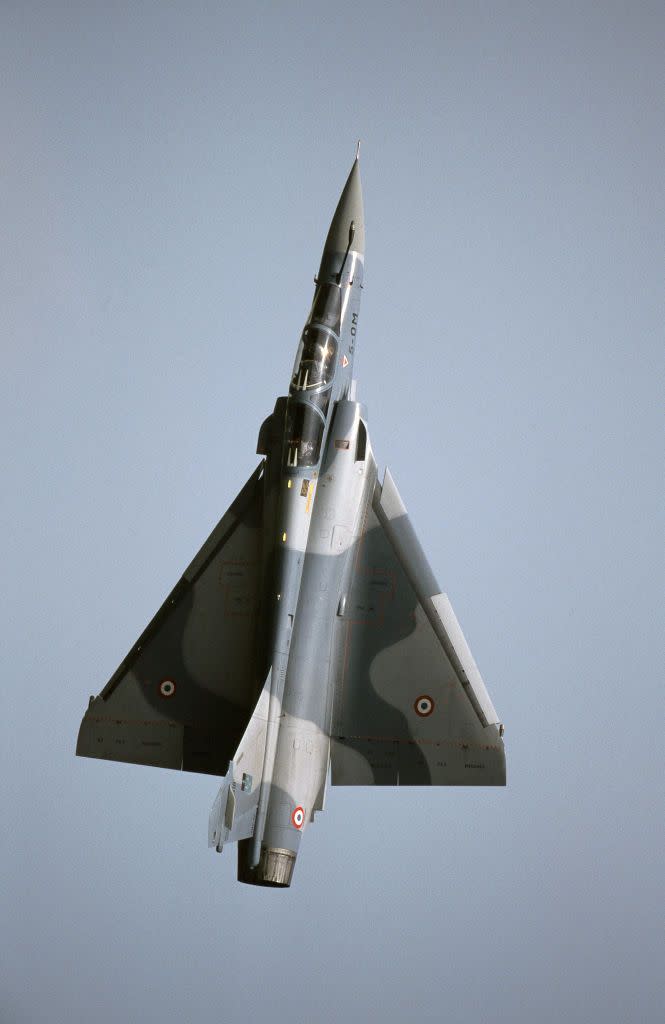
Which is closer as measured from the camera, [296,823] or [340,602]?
[296,823]

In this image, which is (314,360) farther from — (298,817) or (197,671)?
(298,817)

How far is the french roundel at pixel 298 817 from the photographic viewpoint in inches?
565

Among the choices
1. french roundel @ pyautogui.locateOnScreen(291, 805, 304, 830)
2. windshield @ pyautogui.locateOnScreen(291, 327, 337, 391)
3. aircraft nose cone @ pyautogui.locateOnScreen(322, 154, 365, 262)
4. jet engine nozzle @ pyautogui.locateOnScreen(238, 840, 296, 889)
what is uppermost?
aircraft nose cone @ pyautogui.locateOnScreen(322, 154, 365, 262)

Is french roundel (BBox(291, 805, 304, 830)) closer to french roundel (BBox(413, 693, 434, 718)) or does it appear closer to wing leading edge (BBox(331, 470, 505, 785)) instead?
wing leading edge (BBox(331, 470, 505, 785))

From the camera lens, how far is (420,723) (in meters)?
15.8

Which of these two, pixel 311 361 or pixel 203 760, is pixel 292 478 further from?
pixel 203 760

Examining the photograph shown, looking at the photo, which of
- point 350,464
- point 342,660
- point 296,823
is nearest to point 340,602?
point 342,660

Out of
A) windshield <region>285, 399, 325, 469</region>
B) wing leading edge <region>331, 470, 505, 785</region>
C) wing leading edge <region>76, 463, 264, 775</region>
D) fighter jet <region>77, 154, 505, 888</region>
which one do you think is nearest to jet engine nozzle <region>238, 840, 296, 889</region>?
fighter jet <region>77, 154, 505, 888</region>

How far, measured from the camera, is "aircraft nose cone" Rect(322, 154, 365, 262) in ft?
55.2

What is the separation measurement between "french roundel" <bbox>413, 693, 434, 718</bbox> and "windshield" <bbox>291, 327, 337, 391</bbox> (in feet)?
13.8

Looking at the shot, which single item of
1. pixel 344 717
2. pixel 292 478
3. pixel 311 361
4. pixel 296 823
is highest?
pixel 311 361

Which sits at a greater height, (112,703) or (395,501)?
(395,501)

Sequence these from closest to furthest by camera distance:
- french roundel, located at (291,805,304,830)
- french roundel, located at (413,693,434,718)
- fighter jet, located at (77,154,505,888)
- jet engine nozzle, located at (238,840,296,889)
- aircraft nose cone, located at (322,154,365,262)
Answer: jet engine nozzle, located at (238,840,296,889) < french roundel, located at (291,805,304,830) < fighter jet, located at (77,154,505,888) < french roundel, located at (413,693,434,718) < aircraft nose cone, located at (322,154,365,262)

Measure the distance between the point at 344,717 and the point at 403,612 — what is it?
62.6 inches
